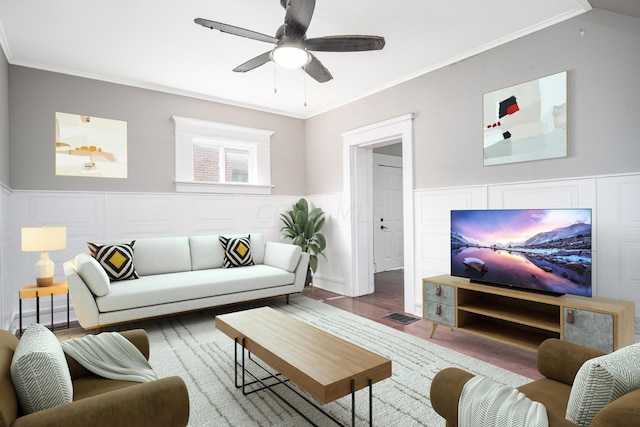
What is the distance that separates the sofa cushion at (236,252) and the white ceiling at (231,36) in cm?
195

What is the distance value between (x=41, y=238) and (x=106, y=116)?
5.76 feet

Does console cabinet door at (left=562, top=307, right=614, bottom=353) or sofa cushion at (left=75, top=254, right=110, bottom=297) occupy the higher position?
sofa cushion at (left=75, top=254, right=110, bottom=297)

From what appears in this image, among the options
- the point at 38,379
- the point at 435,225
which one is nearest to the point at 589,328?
the point at 435,225

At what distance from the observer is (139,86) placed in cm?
433

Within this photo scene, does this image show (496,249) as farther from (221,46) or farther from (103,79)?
(103,79)

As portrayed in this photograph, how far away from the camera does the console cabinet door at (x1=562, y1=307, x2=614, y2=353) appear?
2.24 meters

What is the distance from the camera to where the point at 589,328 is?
2314mm

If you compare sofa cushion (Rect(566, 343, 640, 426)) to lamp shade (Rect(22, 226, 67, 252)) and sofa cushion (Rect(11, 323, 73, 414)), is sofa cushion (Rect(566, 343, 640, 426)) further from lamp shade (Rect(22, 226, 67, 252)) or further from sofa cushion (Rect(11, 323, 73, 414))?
lamp shade (Rect(22, 226, 67, 252))

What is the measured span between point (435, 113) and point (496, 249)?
5.49 feet

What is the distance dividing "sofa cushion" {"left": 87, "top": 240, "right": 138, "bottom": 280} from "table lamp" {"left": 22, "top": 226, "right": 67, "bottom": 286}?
41 cm

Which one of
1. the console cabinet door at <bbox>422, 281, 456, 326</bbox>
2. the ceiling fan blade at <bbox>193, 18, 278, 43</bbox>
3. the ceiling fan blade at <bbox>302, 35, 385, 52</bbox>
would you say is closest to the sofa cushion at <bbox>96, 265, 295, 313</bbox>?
the console cabinet door at <bbox>422, 281, 456, 326</bbox>

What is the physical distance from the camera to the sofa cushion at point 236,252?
4410 millimetres

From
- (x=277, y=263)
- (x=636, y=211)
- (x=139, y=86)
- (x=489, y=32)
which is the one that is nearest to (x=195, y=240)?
(x=277, y=263)

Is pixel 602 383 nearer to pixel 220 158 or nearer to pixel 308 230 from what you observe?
pixel 308 230
